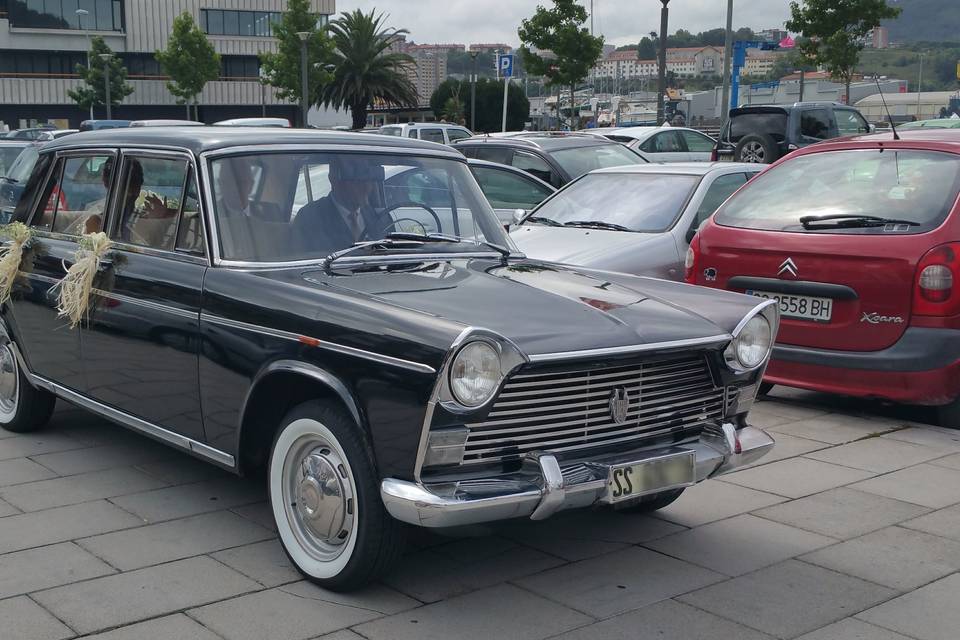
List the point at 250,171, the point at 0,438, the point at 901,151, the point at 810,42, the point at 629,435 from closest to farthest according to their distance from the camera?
the point at 629,435
the point at 250,171
the point at 0,438
the point at 901,151
the point at 810,42

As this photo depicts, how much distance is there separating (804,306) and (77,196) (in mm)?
4266

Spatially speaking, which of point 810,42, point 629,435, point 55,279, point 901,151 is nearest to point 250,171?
point 55,279

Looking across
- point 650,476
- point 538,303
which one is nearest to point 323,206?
point 538,303

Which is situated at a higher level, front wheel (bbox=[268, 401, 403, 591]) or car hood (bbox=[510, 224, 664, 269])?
car hood (bbox=[510, 224, 664, 269])

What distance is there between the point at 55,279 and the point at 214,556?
2087 mm

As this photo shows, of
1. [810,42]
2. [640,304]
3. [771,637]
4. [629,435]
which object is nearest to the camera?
[771,637]

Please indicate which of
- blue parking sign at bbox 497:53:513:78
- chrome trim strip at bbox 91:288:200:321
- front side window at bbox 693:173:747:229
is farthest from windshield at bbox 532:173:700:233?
blue parking sign at bbox 497:53:513:78

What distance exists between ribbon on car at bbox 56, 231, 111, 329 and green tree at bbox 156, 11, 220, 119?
5841 cm

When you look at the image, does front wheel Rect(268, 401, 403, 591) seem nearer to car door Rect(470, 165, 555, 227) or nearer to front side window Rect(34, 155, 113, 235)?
front side window Rect(34, 155, 113, 235)

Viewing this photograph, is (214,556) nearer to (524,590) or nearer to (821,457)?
(524,590)

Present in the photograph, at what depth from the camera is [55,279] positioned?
19.2 ft

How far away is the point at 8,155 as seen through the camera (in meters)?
17.1

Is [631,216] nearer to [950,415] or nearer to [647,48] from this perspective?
[950,415]

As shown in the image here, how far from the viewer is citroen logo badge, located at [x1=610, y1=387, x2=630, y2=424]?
408cm
